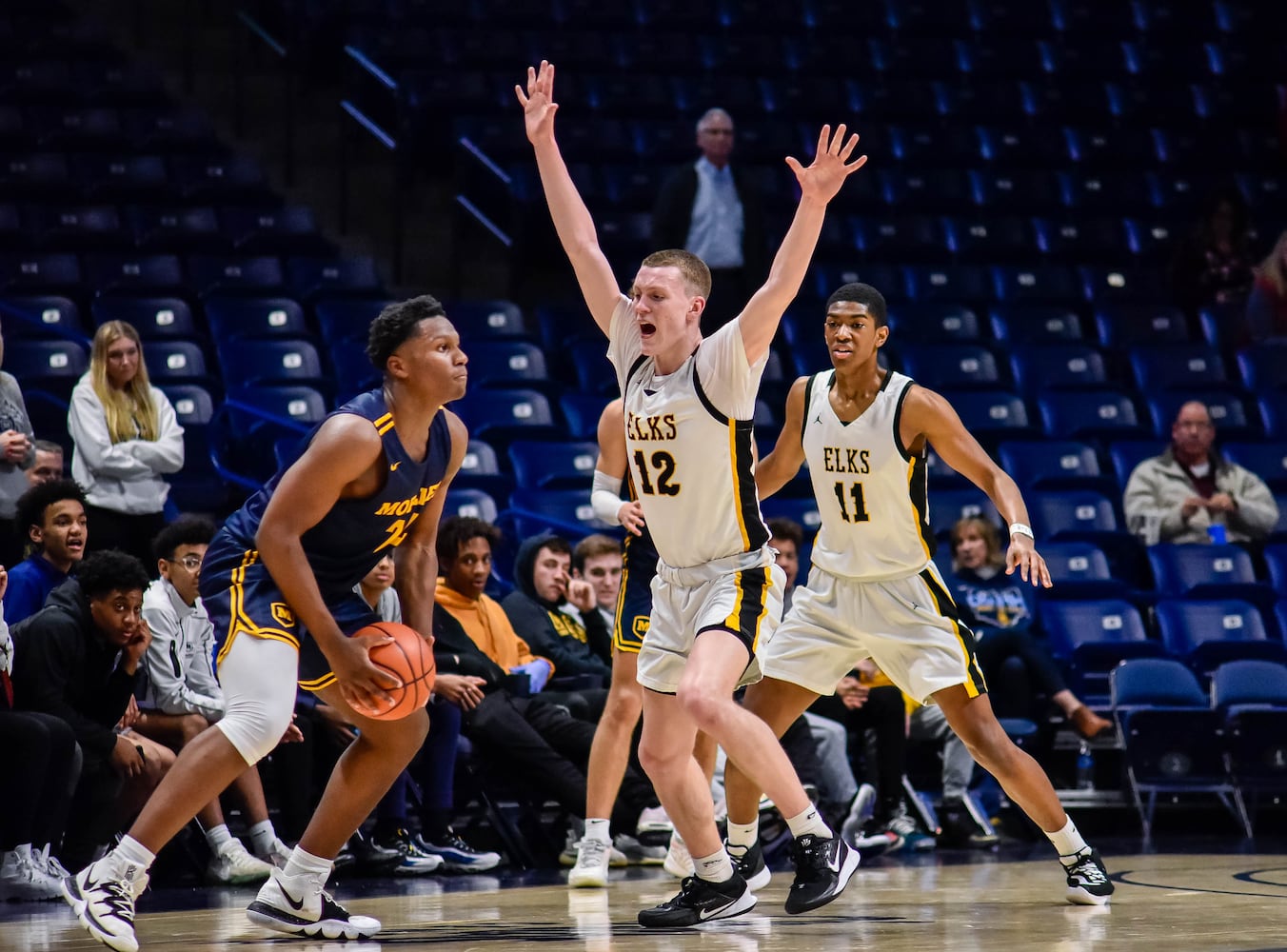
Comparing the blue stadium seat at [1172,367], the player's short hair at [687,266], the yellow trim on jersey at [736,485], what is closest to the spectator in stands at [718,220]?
the blue stadium seat at [1172,367]

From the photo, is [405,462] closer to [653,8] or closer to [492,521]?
[492,521]

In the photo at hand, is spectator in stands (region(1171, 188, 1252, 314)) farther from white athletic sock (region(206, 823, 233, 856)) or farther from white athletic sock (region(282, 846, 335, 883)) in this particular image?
white athletic sock (region(282, 846, 335, 883))

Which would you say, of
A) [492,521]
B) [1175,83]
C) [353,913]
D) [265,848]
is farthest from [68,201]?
[1175,83]

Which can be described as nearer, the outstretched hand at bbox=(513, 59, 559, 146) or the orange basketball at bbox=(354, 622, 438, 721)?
the orange basketball at bbox=(354, 622, 438, 721)

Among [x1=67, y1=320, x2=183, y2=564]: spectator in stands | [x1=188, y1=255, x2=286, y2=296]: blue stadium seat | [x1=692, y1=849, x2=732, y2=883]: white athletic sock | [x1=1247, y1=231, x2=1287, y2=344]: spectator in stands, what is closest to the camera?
[x1=692, y1=849, x2=732, y2=883]: white athletic sock

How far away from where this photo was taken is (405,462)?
16.1ft

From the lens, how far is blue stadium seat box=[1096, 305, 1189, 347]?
12281 mm

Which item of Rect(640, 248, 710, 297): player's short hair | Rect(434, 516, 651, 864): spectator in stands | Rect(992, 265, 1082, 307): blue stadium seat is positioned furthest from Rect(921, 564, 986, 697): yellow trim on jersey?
Rect(992, 265, 1082, 307): blue stadium seat

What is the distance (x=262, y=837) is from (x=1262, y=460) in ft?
22.5

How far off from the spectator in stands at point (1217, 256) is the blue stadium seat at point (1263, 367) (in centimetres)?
80

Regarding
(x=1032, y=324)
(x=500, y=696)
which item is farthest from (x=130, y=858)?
(x=1032, y=324)

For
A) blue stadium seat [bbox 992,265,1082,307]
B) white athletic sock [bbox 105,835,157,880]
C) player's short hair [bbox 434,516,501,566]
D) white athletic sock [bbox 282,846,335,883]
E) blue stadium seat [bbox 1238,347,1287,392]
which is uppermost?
blue stadium seat [bbox 992,265,1082,307]

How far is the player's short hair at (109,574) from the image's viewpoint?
6621mm

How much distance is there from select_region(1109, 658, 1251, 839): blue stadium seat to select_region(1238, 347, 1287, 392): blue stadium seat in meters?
3.69
